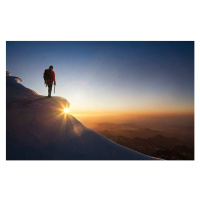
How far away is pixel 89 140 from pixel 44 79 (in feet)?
13.7

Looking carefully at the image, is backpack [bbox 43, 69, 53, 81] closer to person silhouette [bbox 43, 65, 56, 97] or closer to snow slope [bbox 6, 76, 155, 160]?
person silhouette [bbox 43, 65, 56, 97]

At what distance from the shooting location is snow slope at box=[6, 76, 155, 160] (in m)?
4.27

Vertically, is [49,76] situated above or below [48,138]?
above

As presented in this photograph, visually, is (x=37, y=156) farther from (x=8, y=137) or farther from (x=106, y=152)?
(x=106, y=152)

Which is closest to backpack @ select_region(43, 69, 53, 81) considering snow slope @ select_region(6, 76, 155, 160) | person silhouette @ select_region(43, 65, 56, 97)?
person silhouette @ select_region(43, 65, 56, 97)

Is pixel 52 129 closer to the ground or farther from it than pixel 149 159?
farther from it

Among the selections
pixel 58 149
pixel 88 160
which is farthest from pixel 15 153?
pixel 88 160

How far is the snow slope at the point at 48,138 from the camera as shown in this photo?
427 centimetres

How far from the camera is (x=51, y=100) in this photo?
20.9 feet

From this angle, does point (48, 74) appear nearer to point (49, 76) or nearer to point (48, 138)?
point (49, 76)

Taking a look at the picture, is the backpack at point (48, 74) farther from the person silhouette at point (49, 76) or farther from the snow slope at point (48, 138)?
the snow slope at point (48, 138)

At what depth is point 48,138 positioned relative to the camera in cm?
467

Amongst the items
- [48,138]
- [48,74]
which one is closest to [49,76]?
[48,74]

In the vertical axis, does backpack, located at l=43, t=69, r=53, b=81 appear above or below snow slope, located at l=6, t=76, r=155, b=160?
above
